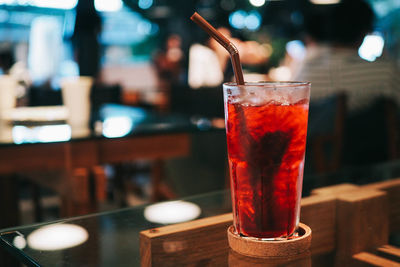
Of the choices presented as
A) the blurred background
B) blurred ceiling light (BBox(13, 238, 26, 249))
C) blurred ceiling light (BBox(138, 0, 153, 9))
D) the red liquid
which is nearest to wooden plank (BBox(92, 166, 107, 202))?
the blurred background

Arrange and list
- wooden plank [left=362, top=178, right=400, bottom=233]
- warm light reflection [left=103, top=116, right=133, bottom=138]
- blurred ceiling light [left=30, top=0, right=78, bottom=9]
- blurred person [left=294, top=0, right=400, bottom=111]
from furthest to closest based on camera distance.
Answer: blurred ceiling light [left=30, top=0, right=78, bottom=9]
blurred person [left=294, top=0, right=400, bottom=111]
warm light reflection [left=103, top=116, right=133, bottom=138]
wooden plank [left=362, top=178, right=400, bottom=233]

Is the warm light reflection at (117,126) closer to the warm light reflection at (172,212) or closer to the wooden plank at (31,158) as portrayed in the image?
the wooden plank at (31,158)

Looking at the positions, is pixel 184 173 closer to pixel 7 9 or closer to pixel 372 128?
pixel 372 128

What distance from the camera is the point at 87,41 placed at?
15.6 feet

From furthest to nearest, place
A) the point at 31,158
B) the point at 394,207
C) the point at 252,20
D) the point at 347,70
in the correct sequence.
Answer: the point at 252,20 < the point at 347,70 < the point at 31,158 < the point at 394,207

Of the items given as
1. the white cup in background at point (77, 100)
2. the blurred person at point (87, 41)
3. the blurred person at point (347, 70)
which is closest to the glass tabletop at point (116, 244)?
the white cup in background at point (77, 100)

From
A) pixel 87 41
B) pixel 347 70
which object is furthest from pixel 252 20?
pixel 347 70

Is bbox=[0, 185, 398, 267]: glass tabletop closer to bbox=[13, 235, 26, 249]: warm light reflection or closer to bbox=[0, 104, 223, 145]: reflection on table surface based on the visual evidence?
bbox=[13, 235, 26, 249]: warm light reflection

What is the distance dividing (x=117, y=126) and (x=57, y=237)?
47.5 inches

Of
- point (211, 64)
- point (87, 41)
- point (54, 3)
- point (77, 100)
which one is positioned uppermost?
point (54, 3)

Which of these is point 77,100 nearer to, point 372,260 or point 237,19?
point 372,260

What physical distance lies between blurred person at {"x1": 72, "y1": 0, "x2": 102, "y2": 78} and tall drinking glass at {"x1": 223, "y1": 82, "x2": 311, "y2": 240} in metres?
4.28

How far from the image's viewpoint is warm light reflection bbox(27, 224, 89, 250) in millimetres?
640

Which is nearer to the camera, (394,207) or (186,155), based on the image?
(394,207)
